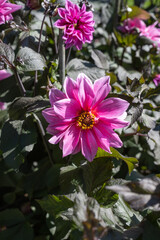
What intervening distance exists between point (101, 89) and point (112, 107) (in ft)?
0.21

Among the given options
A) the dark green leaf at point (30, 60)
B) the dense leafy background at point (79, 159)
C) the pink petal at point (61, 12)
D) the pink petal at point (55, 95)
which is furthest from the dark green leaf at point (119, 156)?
the pink petal at point (61, 12)

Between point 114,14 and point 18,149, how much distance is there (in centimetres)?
124

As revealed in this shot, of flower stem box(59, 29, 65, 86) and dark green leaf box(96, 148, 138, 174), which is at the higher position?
flower stem box(59, 29, 65, 86)

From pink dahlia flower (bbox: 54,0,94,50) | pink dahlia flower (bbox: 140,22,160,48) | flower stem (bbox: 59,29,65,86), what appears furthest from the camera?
pink dahlia flower (bbox: 140,22,160,48)

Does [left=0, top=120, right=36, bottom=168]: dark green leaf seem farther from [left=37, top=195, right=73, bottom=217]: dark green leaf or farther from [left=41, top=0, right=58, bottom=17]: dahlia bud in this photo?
[left=41, top=0, right=58, bottom=17]: dahlia bud

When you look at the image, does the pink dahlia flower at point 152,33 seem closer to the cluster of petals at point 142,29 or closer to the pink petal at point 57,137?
the cluster of petals at point 142,29

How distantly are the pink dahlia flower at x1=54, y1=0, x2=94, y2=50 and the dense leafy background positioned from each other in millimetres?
130

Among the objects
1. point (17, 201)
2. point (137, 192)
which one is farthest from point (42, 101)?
point (17, 201)

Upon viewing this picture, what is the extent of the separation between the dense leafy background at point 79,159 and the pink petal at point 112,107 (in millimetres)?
130

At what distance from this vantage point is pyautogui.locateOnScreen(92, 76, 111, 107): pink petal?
892 mm

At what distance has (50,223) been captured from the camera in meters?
1.39

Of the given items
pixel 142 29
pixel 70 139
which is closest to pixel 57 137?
pixel 70 139

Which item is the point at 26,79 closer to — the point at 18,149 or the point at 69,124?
the point at 18,149

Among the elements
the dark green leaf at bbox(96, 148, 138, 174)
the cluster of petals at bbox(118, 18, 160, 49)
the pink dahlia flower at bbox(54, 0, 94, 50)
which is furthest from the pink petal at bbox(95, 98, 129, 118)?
the cluster of petals at bbox(118, 18, 160, 49)
